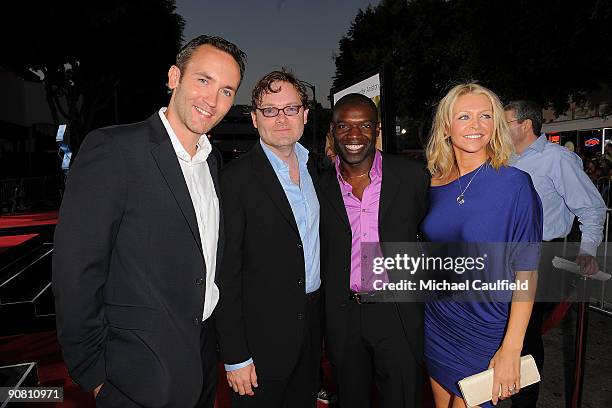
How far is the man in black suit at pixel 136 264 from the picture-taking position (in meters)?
1.71

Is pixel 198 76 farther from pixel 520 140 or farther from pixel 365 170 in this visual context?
pixel 520 140

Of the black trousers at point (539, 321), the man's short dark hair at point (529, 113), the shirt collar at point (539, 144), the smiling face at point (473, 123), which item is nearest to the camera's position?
the smiling face at point (473, 123)

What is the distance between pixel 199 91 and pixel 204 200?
21.5 inches

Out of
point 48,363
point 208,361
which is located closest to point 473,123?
point 208,361

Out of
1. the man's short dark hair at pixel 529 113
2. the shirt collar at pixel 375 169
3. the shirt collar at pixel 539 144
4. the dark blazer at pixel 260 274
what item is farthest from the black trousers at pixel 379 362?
the man's short dark hair at pixel 529 113

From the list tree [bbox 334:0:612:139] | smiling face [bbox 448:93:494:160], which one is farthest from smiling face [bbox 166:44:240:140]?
tree [bbox 334:0:612:139]

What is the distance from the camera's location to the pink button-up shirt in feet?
8.93

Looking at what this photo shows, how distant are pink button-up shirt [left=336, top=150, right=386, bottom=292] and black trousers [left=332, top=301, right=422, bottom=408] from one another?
6.1 inches

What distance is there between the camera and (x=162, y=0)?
68.2 feet

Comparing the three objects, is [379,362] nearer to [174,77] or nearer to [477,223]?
[477,223]

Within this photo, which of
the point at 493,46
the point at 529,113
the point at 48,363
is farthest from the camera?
the point at 493,46

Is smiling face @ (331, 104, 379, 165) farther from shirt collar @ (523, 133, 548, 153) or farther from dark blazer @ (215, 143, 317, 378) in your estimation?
shirt collar @ (523, 133, 548, 153)

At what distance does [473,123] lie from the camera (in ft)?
8.08

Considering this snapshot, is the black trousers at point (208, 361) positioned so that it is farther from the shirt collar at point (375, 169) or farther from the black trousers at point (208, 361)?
the shirt collar at point (375, 169)
